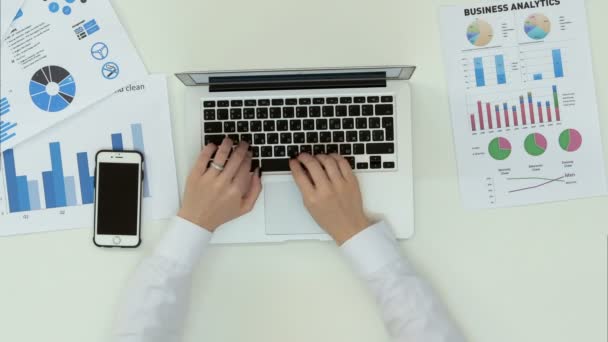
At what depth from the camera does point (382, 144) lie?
88 centimetres

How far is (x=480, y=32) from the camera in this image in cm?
90

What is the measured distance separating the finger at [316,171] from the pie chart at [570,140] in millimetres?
396

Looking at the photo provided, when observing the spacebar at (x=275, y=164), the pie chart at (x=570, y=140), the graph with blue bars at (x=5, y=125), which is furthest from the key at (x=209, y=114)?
the pie chart at (x=570, y=140)

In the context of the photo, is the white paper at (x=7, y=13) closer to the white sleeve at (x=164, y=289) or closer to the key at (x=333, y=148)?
the white sleeve at (x=164, y=289)

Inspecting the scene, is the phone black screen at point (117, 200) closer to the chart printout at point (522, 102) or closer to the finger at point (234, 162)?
the finger at point (234, 162)

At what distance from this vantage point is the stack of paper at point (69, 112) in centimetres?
90

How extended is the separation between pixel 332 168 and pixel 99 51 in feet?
1.41

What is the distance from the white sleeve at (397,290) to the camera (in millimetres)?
843

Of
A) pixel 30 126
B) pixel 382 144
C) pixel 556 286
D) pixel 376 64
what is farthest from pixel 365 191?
pixel 30 126

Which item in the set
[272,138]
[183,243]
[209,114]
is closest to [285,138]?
[272,138]

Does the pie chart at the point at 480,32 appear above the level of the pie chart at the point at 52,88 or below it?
above

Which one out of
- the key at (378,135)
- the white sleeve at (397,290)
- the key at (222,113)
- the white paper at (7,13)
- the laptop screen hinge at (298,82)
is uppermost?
the white paper at (7,13)

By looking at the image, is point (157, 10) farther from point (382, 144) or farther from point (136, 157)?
point (382, 144)

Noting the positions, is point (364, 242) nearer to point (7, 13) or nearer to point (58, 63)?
point (58, 63)
